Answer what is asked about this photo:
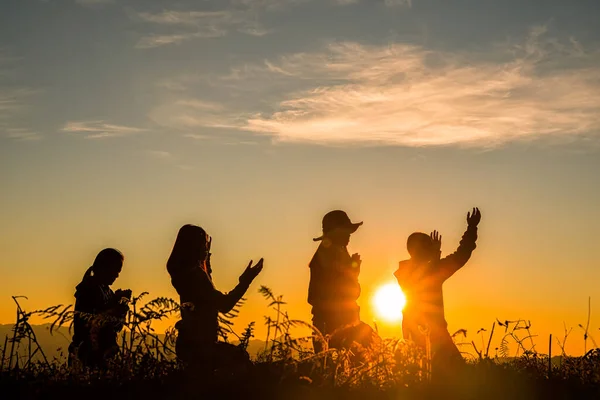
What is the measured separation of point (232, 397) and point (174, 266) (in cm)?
392

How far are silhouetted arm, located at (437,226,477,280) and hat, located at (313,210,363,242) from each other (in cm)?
169

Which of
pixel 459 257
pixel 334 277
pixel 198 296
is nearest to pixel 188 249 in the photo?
pixel 198 296

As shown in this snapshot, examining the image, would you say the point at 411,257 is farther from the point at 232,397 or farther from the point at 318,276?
the point at 232,397

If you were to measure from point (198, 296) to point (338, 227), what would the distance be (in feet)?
12.0

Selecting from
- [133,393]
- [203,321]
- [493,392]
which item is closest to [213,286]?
[203,321]

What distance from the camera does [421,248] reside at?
1435 centimetres

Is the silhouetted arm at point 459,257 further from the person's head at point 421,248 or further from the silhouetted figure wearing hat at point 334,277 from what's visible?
the silhouetted figure wearing hat at point 334,277

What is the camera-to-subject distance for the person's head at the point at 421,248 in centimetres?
1432

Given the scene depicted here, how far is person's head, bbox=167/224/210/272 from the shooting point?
11289 millimetres

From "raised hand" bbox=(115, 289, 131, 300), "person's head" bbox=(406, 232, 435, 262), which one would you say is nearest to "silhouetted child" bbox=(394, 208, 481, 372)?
"person's head" bbox=(406, 232, 435, 262)

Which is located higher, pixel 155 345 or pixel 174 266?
pixel 174 266

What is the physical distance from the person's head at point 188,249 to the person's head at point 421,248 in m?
4.63

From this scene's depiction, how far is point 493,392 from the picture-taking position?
8.30m

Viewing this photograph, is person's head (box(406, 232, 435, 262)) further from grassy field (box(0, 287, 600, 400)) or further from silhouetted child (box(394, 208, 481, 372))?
grassy field (box(0, 287, 600, 400))
